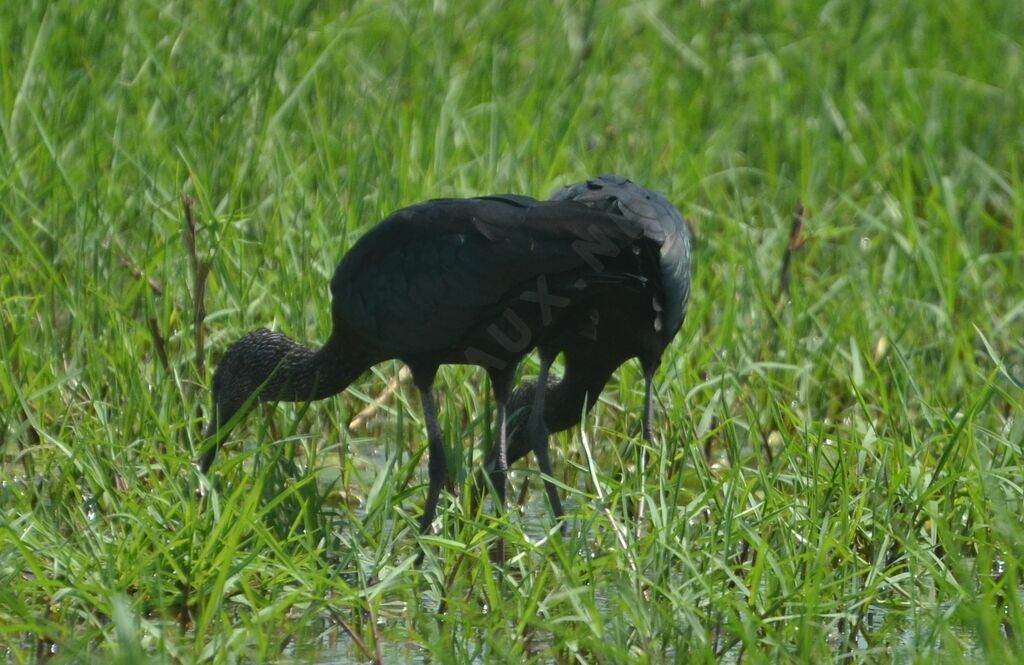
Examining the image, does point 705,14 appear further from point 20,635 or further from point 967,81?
point 20,635

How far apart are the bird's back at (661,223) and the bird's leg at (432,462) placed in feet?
2.02

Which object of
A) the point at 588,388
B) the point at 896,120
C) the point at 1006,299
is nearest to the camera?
the point at 588,388

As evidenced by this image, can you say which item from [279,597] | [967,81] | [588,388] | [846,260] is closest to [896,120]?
[967,81]

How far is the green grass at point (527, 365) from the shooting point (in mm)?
3656

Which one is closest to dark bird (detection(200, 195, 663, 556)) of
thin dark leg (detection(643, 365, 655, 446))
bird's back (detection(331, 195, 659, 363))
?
bird's back (detection(331, 195, 659, 363))

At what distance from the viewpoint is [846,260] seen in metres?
6.22

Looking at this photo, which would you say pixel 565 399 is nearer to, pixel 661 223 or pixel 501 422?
pixel 501 422

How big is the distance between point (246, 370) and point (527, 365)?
1.03 m

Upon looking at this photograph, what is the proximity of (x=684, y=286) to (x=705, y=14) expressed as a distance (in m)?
3.61

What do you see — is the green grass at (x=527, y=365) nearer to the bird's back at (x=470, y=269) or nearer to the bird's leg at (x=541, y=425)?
the bird's leg at (x=541, y=425)

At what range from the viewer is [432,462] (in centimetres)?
448

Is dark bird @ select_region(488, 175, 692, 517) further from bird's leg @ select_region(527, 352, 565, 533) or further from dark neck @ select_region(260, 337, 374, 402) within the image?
dark neck @ select_region(260, 337, 374, 402)

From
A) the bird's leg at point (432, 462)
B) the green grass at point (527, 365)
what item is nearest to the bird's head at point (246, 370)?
the green grass at point (527, 365)

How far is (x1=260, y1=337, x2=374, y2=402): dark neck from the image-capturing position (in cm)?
463
